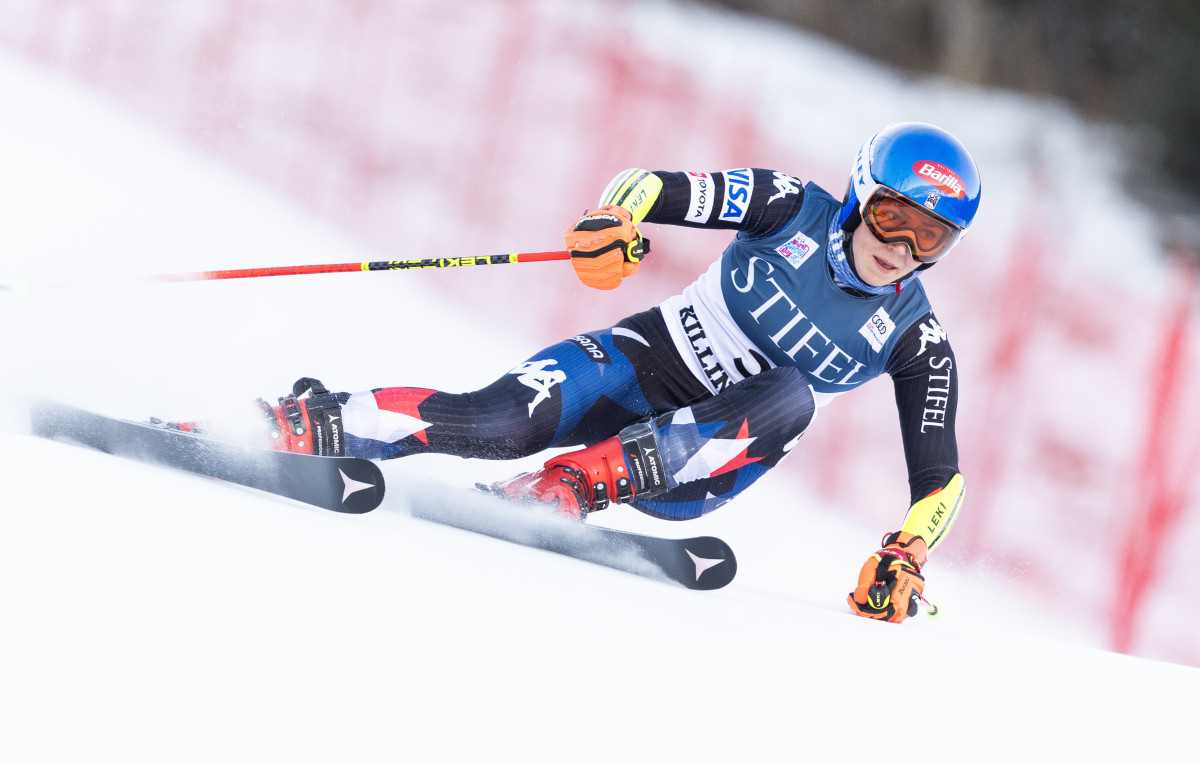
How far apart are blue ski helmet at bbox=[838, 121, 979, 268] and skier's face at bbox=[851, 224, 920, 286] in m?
0.02

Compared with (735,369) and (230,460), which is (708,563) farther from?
(230,460)

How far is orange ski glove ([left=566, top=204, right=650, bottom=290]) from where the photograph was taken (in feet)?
7.23

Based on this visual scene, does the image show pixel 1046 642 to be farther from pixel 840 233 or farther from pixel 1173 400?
pixel 1173 400

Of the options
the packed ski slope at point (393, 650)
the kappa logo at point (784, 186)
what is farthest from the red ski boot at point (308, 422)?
the kappa logo at point (784, 186)

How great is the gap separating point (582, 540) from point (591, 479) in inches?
9.1

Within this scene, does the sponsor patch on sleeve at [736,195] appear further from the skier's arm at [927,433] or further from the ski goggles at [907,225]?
the skier's arm at [927,433]

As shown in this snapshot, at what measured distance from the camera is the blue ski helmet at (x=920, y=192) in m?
2.30

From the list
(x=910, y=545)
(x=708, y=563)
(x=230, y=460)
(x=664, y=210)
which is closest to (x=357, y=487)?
(x=230, y=460)

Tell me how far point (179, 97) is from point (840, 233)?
10.3 feet

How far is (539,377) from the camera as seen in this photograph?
239 cm

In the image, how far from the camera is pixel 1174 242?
4.37 meters

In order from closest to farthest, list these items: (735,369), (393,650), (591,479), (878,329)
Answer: (393,650)
(591,479)
(878,329)
(735,369)

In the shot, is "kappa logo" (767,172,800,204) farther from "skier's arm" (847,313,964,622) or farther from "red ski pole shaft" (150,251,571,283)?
"red ski pole shaft" (150,251,571,283)

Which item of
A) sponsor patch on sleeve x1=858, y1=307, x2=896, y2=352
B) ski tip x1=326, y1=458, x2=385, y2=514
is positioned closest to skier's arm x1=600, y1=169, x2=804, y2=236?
sponsor patch on sleeve x1=858, y1=307, x2=896, y2=352
